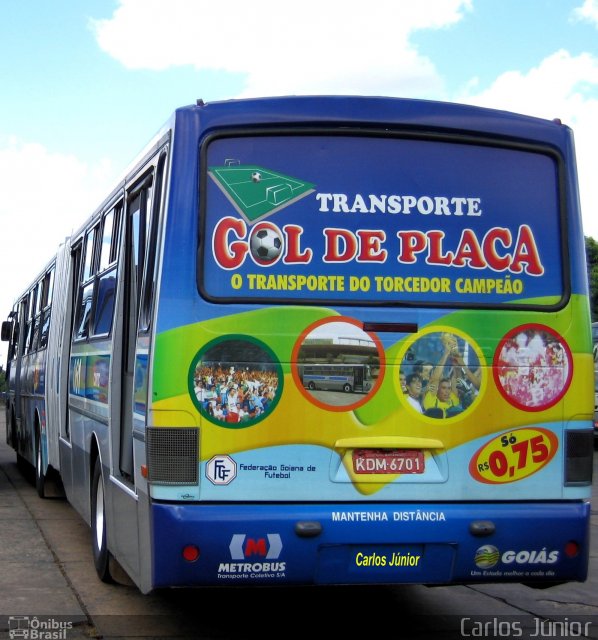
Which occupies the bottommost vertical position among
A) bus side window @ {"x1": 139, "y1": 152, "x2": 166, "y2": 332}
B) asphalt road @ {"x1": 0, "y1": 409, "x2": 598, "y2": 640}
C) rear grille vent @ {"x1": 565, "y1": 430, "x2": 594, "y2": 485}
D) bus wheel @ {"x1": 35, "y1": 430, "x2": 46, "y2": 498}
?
asphalt road @ {"x1": 0, "y1": 409, "x2": 598, "y2": 640}

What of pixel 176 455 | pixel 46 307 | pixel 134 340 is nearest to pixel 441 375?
pixel 176 455

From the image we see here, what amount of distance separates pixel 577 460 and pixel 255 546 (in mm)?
1942

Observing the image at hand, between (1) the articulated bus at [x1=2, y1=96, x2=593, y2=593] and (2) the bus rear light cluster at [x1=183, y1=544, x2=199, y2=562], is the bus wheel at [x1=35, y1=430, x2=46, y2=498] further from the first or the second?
(2) the bus rear light cluster at [x1=183, y1=544, x2=199, y2=562]

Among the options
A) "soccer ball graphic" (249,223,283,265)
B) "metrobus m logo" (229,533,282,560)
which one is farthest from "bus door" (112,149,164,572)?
"metrobus m logo" (229,533,282,560)

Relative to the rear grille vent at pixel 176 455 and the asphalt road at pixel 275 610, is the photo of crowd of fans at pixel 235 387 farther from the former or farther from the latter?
the asphalt road at pixel 275 610

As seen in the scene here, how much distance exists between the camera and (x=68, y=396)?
1053 cm

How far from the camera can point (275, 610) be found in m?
7.73

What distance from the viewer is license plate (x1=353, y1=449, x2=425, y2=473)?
20.1ft

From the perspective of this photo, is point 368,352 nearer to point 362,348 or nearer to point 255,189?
point 362,348

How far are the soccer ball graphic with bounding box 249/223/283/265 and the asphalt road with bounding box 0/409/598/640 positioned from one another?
1877 millimetres

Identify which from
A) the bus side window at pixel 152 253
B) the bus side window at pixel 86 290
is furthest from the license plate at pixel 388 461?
the bus side window at pixel 86 290

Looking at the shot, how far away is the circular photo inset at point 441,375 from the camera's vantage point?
20.4 ft

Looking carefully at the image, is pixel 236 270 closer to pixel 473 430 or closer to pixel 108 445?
pixel 473 430

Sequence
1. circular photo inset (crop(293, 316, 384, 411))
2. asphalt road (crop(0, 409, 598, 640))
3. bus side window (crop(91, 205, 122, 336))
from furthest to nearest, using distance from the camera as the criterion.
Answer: bus side window (crop(91, 205, 122, 336)) < asphalt road (crop(0, 409, 598, 640)) < circular photo inset (crop(293, 316, 384, 411))
